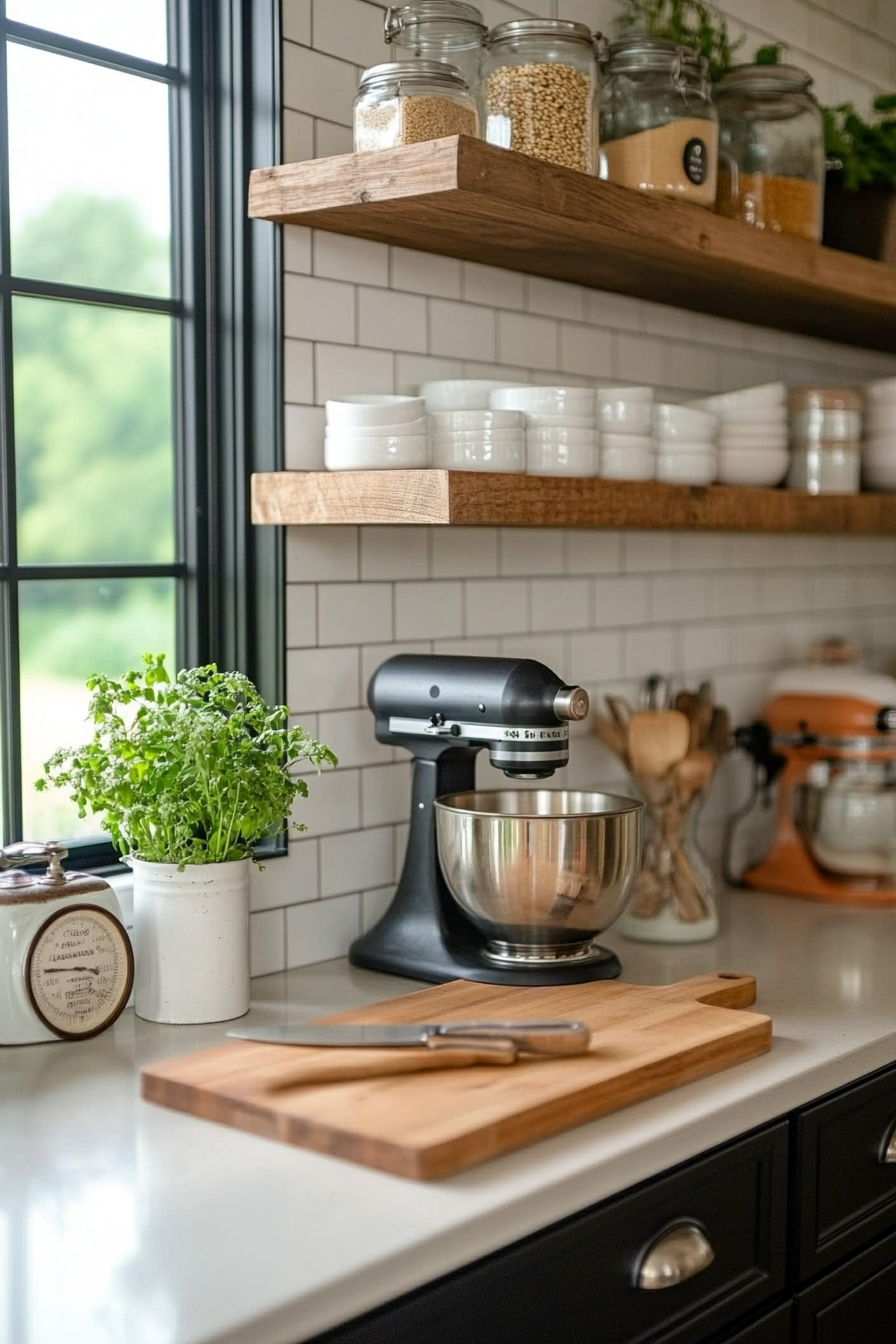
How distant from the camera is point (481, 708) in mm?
1967

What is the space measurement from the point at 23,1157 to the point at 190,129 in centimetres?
140

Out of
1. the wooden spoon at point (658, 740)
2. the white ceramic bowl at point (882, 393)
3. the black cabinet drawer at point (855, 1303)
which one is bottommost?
the black cabinet drawer at point (855, 1303)

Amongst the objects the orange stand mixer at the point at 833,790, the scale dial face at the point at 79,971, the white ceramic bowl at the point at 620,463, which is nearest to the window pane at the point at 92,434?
the scale dial face at the point at 79,971

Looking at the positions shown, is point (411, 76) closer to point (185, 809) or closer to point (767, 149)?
point (767, 149)

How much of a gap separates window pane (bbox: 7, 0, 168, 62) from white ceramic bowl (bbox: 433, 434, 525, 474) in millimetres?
686

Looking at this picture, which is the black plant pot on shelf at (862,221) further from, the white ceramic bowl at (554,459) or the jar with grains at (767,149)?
the white ceramic bowl at (554,459)

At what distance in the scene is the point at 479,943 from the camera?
2.08m

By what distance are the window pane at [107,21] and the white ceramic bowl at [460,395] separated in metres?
0.59

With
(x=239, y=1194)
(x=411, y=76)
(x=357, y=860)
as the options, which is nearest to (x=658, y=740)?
(x=357, y=860)

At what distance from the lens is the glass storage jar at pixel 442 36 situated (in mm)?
2059

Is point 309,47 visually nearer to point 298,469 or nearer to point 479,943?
point 298,469

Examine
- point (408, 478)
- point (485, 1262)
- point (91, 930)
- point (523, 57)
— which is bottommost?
point (485, 1262)

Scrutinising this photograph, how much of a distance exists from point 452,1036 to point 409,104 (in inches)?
45.6

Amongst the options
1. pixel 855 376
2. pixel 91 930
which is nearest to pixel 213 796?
pixel 91 930
